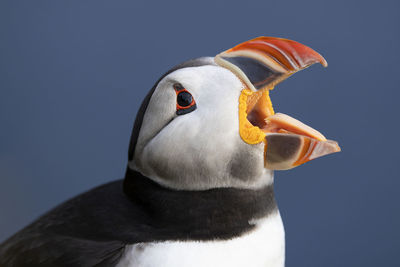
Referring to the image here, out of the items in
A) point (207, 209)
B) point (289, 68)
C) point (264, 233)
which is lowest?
point (264, 233)

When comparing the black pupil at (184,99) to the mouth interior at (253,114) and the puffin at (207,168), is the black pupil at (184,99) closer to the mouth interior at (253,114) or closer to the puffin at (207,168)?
the puffin at (207,168)

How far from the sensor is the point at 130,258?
5.41ft

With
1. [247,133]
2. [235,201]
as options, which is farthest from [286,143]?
[235,201]

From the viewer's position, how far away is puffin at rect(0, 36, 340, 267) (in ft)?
5.39

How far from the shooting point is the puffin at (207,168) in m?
1.64

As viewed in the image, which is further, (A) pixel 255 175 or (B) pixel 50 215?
(B) pixel 50 215

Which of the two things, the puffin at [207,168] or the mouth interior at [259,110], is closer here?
the puffin at [207,168]

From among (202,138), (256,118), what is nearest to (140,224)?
(202,138)

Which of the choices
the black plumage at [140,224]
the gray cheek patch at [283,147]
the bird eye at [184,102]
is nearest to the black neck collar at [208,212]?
the black plumage at [140,224]

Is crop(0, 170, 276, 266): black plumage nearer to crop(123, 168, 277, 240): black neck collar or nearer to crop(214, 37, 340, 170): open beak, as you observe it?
crop(123, 168, 277, 240): black neck collar

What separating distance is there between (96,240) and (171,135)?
1.31 ft

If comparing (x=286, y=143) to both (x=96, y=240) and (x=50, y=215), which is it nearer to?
(x=96, y=240)

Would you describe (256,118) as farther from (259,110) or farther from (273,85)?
(273,85)

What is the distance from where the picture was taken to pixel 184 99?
5.45 ft
